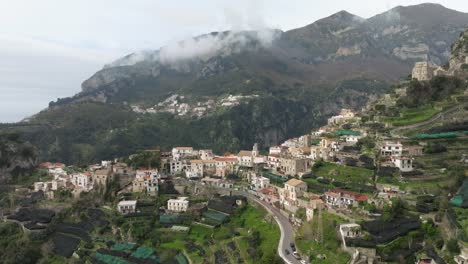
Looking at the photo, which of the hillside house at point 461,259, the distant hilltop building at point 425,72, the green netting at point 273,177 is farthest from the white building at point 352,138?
the hillside house at point 461,259

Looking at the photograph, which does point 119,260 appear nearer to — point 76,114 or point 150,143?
point 150,143

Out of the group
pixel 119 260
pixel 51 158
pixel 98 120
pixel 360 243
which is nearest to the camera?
pixel 360 243

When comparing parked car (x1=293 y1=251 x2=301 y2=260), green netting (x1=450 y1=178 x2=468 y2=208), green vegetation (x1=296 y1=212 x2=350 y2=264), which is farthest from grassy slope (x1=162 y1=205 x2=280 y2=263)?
green netting (x1=450 y1=178 x2=468 y2=208)

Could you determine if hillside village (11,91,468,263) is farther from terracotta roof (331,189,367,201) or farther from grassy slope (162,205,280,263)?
grassy slope (162,205,280,263)

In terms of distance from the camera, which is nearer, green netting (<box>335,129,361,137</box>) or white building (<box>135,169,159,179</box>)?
white building (<box>135,169,159,179</box>)

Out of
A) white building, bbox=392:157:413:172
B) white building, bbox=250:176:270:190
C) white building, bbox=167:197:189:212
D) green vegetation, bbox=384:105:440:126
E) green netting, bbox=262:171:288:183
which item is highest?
green vegetation, bbox=384:105:440:126

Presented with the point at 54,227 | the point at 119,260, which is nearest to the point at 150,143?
the point at 54,227

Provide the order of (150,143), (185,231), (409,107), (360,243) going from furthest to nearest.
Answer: (150,143), (409,107), (185,231), (360,243)
